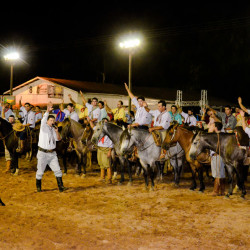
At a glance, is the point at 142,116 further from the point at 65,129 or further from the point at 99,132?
the point at 65,129

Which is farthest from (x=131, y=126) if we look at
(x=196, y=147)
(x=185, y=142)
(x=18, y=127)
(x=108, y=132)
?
(x=18, y=127)

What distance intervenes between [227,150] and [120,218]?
3.60 metres

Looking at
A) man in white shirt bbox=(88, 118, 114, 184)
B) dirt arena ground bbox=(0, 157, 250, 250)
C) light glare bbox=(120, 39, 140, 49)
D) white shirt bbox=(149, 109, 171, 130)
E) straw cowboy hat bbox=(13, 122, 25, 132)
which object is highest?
light glare bbox=(120, 39, 140, 49)

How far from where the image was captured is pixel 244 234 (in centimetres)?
566

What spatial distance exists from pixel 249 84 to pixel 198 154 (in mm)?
46831

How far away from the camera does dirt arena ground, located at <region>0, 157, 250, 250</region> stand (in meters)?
5.28

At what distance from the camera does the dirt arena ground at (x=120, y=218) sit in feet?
17.3

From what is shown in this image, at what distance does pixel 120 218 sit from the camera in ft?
21.5

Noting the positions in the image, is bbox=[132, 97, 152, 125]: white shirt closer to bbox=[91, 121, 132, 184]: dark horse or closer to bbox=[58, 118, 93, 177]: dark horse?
bbox=[91, 121, 132, 184]: dark horse

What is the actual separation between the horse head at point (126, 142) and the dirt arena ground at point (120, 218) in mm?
1239

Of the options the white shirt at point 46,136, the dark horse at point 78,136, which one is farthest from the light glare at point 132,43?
the white shirt at point 46,136

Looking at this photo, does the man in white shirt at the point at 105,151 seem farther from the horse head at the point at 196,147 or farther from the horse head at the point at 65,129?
the horse head at the point at 196,147

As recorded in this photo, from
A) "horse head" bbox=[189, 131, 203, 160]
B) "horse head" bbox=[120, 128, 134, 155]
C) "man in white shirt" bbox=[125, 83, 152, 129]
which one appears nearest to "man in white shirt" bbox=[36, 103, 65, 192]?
"horse head" bbox=[120, 128, 134, 155]

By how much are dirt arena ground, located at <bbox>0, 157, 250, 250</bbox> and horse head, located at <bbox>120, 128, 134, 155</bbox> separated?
1.24 meters
